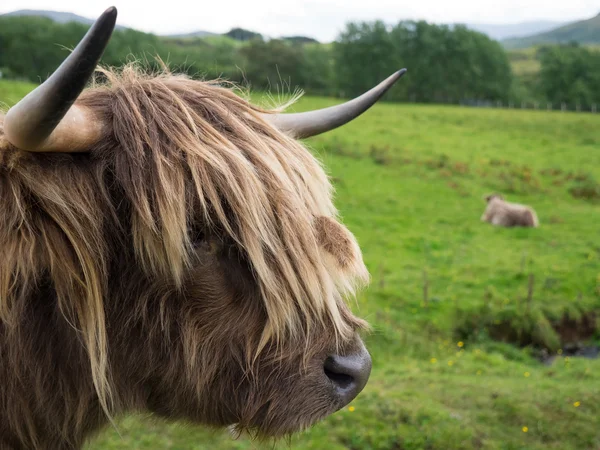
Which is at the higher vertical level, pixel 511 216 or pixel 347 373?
pixel 347 373

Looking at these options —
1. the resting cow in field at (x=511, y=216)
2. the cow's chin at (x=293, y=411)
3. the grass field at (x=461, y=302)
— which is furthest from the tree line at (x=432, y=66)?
the cow's chin at (x=293, y=411)

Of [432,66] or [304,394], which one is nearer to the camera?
[304,394]

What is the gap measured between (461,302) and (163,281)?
27.4ft

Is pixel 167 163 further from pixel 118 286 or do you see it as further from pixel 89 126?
pixel 118 286

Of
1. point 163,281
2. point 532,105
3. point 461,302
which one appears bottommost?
point 461,302

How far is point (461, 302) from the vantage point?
9516 millimetres

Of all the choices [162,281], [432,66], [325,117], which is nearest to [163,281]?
[162,281]

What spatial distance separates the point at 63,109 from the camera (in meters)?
1.47

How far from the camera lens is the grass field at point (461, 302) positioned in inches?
211

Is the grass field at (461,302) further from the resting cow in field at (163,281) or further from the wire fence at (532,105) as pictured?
the wire fence at (532,105)

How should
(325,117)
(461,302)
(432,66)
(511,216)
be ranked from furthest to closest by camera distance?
1. (432,66)
2. (511,216)
3. (461,302)
4. (325,117)

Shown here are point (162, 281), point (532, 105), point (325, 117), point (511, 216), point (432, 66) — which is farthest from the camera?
point (432, 66)

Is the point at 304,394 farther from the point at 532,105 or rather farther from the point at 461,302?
the point at 532,105

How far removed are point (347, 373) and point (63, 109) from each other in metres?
1.17
